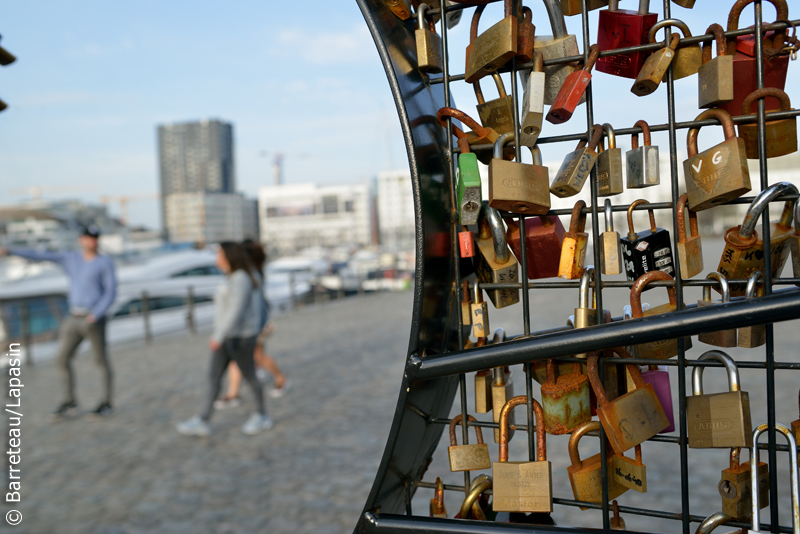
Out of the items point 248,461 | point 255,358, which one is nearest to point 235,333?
point 255,358

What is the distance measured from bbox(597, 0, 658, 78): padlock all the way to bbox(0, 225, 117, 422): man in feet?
17.9

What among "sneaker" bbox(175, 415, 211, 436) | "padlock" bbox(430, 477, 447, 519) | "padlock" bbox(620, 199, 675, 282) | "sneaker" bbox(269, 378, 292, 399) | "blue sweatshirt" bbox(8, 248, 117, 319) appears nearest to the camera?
"padlock" bbox(620, 199, 675, 282)

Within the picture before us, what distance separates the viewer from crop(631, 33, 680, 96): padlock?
0.75 m

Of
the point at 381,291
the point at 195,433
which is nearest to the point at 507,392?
the point at 195,433

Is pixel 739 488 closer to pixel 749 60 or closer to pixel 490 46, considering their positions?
pixel 749 60

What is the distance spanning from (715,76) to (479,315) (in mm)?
429

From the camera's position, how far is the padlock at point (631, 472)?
814 millimetres

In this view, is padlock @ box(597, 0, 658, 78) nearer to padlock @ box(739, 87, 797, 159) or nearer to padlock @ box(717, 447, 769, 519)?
padlock @ box(739, 87, 797, 159)

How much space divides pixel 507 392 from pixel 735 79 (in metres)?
0.53

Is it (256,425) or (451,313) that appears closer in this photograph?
(451,313)

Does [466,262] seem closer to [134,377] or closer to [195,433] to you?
[195,433]

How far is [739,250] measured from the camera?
772 millimetres

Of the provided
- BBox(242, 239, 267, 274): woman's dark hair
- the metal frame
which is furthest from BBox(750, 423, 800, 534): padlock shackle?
BBox(242, 239, 267, 274): woman's dark hair

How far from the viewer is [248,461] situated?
160 inches
